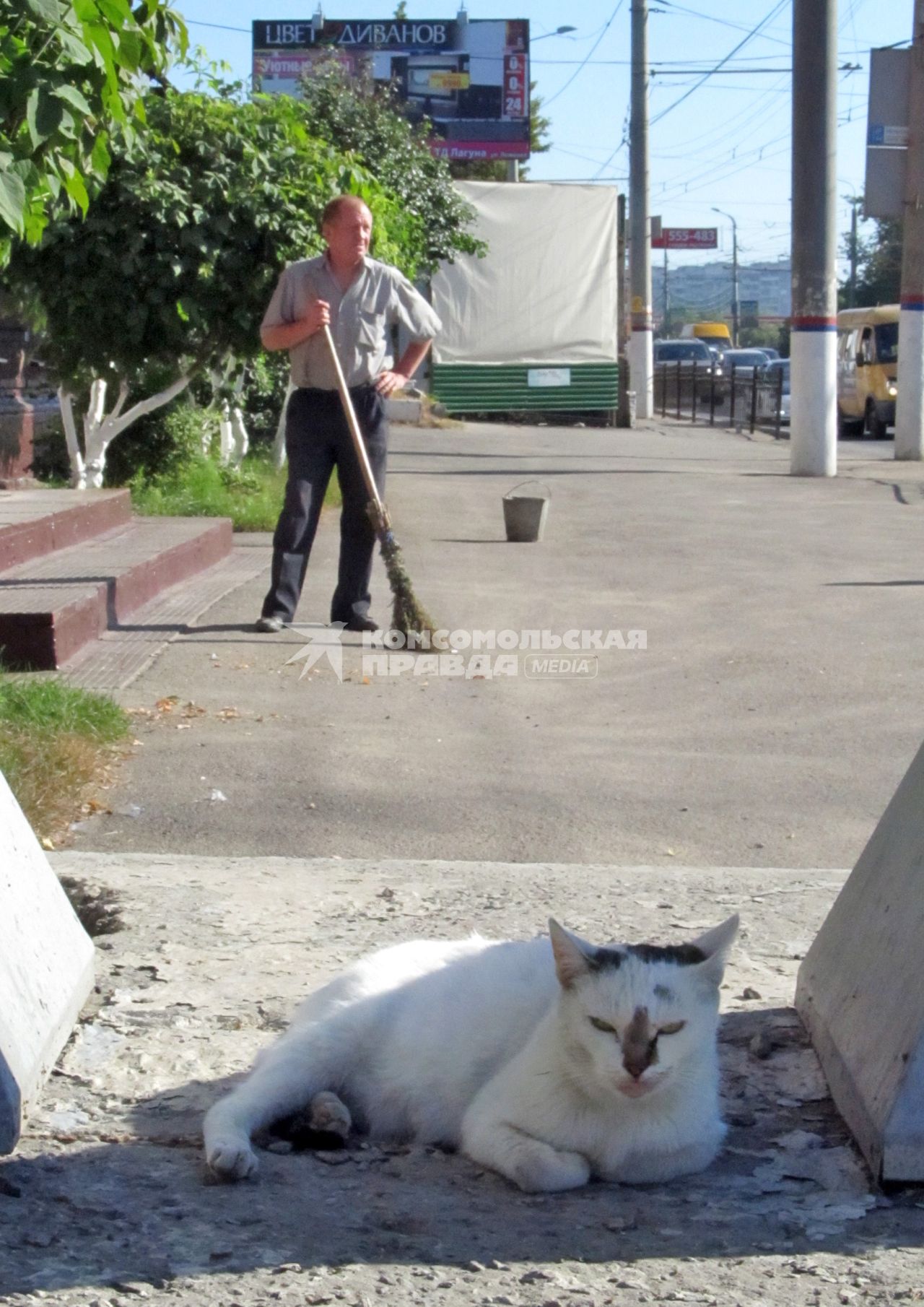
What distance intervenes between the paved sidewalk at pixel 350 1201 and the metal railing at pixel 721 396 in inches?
959

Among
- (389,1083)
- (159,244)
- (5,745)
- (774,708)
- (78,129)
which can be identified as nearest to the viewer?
(389,1083)

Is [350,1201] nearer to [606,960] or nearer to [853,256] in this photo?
[606,960]

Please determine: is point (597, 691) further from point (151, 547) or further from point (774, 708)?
point (151, 547)

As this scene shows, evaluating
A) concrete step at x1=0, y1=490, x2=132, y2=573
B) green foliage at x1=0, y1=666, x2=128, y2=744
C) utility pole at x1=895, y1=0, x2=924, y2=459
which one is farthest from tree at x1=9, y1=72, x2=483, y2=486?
utility pole at x1=895, y1=0, x2=924, y2=459

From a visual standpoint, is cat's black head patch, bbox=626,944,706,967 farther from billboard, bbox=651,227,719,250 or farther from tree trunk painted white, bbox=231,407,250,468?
billboard, bbox=651,227,719,250

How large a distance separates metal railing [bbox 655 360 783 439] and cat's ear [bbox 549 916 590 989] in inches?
987

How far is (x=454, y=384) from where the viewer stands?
99.0 feet

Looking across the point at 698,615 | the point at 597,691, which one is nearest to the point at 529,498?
the point at 698,615

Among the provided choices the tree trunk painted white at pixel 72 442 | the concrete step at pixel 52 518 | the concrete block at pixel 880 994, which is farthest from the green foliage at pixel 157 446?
the concrete block at pixel 880 994

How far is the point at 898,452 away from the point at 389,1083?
1847 cm

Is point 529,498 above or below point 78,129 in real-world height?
below

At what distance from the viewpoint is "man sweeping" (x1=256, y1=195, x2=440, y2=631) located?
7371 millimetres

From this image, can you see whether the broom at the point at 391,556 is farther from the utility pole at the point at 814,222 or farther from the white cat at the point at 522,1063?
the utility pole at the point at 814,222

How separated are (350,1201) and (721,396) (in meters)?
33.8
